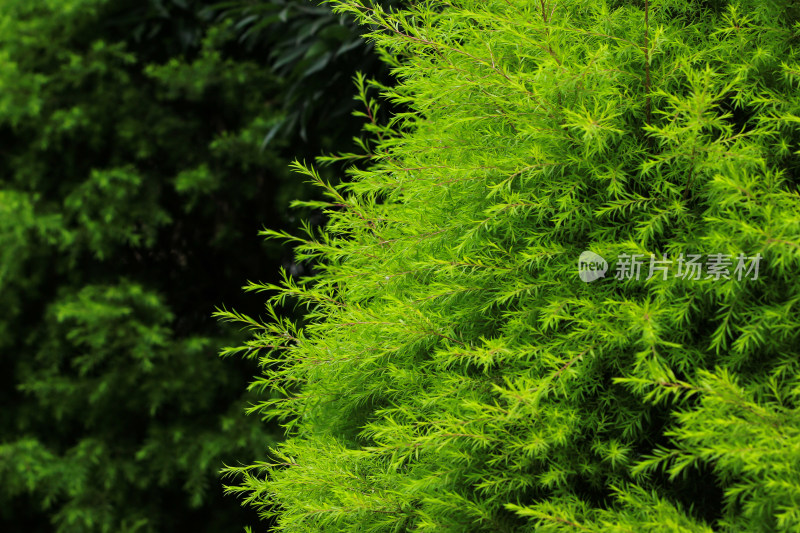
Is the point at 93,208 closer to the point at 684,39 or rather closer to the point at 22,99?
the point at 22,99

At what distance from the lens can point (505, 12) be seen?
1.57m

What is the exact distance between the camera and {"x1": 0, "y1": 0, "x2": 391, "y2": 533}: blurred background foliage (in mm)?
4246

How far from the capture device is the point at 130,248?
4.66 metres

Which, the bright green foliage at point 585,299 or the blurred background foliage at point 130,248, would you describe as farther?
the blurred background foliage at point 130,248

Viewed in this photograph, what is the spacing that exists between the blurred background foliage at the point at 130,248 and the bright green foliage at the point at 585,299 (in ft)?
8.78

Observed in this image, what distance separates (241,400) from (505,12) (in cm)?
331

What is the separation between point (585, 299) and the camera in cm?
132

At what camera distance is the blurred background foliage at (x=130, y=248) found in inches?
167

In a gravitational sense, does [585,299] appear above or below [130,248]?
above

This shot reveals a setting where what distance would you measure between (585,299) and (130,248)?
3.93 metres

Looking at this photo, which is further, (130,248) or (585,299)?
(130,248)

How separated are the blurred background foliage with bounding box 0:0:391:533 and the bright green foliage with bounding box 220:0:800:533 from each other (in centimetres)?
268

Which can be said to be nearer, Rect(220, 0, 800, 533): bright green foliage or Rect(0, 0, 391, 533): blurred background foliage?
Rect(220, 0, 800, 533): bright green foliage

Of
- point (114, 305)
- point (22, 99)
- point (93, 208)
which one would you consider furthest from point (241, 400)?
point (22, 99)
